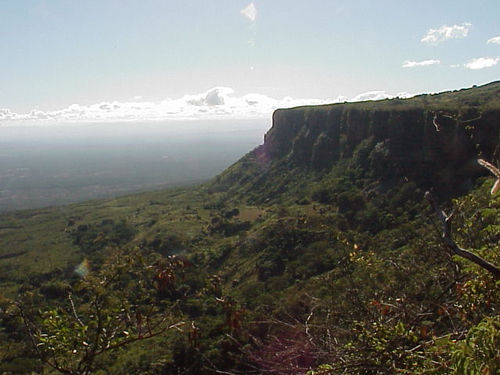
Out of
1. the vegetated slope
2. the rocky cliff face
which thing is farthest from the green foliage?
the rocky cliff face

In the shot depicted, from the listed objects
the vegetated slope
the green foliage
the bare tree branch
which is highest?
the bare tree branch

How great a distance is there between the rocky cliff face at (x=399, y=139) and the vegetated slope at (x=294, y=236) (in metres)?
0.18

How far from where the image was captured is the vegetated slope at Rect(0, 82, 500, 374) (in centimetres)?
1385

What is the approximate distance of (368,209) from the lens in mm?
44312

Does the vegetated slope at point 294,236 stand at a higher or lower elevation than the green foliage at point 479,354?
lower

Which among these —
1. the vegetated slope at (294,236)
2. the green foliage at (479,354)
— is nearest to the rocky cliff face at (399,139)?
the vegetated slope at (294,236)

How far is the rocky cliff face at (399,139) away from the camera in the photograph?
3673 centimetres

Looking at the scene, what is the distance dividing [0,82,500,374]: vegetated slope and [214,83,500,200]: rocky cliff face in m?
0.18

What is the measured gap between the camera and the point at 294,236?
4453 centimetres

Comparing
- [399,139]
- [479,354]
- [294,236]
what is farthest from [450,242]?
[399,139]

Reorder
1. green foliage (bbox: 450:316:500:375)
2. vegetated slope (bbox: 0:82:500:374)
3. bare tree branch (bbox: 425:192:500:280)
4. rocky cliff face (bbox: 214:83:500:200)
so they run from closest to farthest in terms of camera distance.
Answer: bare tree branch (bbox: 425:192:500:280)
green foliage (bbox: 450:316:500:375)
vegetated slope (bbox: 0:82:500:374)
rocky cliff face (bbox: 214:83:500:200)

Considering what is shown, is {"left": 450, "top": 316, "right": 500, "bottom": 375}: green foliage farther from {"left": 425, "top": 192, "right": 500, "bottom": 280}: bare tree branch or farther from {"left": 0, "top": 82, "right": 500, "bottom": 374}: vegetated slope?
{"left": 425, "top": 192, "right": 500, "bottom": 280}: bare tree branch

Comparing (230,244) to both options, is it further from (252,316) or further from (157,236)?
(252,316)

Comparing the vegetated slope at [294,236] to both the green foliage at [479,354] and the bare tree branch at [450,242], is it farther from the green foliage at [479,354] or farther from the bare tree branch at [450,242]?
the bare tree branch at [450,242]
